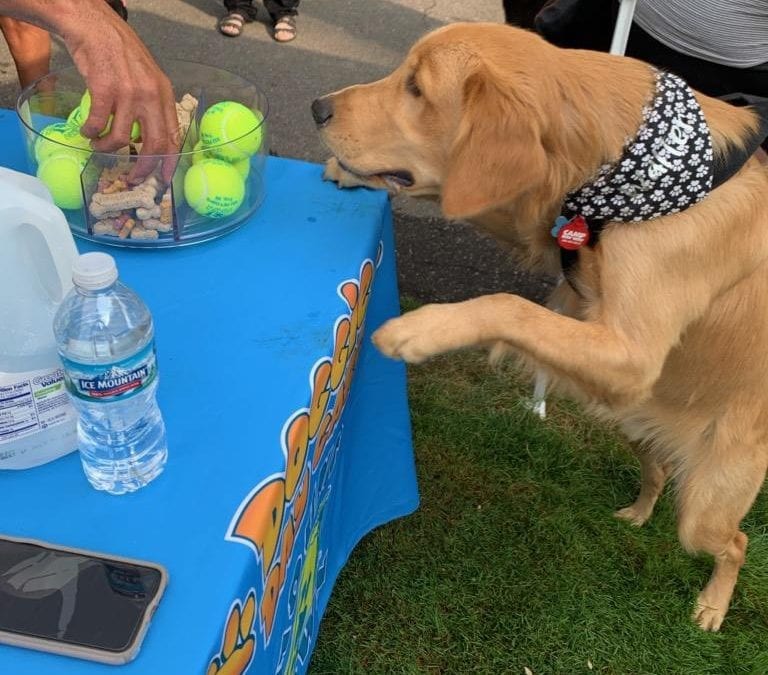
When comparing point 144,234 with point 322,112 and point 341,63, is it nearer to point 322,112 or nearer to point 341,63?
point 322,112

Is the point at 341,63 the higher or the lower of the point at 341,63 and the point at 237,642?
the lower

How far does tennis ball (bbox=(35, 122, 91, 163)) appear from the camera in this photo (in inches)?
65.6

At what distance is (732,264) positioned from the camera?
6.10 feet

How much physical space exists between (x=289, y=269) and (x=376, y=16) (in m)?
5.07

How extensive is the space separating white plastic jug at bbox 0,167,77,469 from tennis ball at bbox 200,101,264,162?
0.71m

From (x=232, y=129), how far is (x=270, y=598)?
1.11m

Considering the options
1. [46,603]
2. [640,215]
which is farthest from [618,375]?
[46,603]

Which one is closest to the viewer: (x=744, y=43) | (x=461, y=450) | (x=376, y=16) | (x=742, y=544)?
(x=744, y=43)

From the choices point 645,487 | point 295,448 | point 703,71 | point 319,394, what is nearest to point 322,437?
point 319,394

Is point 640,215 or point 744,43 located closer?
point 640,215

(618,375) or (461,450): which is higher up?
(618,375)

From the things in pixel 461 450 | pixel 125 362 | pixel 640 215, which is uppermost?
pixel 125 362

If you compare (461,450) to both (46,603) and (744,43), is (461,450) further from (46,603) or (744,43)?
(46,603)

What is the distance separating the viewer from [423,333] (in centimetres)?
171
